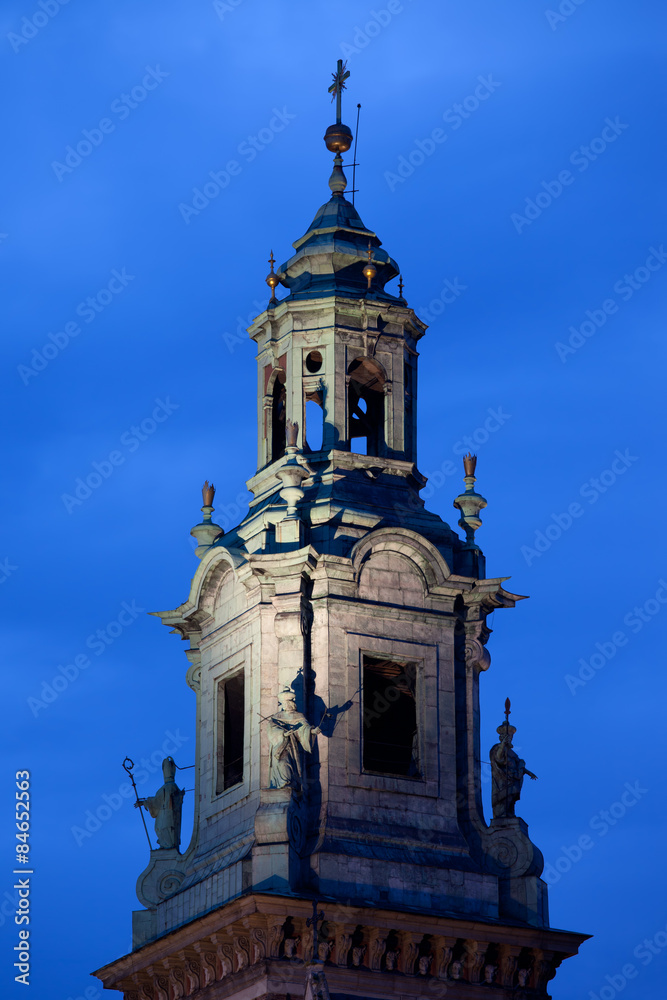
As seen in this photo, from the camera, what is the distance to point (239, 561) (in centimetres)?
6800

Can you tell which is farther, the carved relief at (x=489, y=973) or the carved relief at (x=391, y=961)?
the carved relief at (x=489, y=973)

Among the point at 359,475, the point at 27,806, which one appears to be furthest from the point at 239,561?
the point at 27,806

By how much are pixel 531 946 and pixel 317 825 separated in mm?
6179

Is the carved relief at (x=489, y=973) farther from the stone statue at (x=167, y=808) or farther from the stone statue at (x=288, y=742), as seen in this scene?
the stone statue at (x=167, y=808)

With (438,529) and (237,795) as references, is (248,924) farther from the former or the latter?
(438,529)

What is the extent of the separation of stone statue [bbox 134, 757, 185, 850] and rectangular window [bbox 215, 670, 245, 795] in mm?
2278

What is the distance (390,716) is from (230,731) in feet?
14.4

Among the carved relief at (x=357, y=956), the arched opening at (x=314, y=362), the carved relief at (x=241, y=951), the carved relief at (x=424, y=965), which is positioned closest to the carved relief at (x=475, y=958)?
the carved relief at (x=424, y=965)

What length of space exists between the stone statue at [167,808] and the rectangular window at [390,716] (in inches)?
244

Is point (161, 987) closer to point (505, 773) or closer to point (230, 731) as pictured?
point (230, 731)

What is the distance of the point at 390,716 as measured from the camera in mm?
67875

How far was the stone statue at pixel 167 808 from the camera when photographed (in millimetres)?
69688

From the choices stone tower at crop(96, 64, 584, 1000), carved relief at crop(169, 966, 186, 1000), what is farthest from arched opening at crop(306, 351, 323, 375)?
carved relief at crop(169, 966, 186, 1000)

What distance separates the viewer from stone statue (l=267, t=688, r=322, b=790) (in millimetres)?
64287
